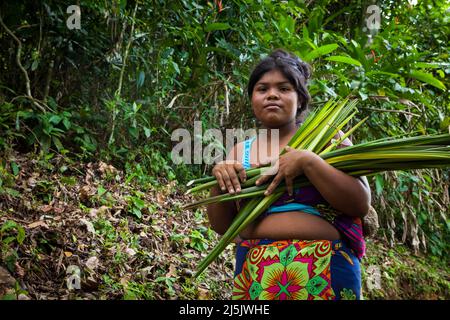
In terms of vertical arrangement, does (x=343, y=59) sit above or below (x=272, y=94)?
above

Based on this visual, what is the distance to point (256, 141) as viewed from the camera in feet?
5.27

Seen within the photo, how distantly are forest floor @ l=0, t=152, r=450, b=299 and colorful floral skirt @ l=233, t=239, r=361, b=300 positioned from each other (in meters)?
0.99

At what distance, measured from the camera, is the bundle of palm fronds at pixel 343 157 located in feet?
4.30

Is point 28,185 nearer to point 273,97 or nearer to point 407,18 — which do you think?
point 273,97

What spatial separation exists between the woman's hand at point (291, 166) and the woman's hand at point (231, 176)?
0.10 meters

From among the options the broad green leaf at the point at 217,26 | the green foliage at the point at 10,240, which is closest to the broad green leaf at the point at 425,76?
the broad green leaf at the point at 217,26

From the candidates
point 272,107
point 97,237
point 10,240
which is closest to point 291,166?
point 272,107

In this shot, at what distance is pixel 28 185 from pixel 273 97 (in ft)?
5.84

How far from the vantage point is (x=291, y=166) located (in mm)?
1323

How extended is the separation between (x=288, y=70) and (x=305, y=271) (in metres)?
0.63

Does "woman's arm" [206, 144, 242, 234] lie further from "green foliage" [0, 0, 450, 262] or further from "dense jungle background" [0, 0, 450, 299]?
"green foliage" [0, 0, 450, 262]

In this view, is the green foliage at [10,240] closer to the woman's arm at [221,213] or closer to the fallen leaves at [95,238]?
the fallen leaves at [95,238]

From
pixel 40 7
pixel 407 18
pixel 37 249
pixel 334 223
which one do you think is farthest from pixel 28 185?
pixel 407 18

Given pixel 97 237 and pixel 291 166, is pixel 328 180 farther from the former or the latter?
pixel 97 237
